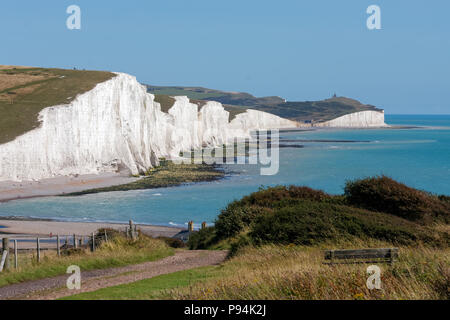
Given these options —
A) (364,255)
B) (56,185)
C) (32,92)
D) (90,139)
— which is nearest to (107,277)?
(364,255)

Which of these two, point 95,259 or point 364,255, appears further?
point 95,259

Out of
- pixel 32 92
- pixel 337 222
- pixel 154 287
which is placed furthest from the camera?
pixel 32 92

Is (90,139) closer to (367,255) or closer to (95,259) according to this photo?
(95,259)

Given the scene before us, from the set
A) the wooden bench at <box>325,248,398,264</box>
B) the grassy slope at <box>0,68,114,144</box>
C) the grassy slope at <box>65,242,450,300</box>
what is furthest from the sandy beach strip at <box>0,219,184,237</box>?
the wooden bench at <box>325,248,398,264</box>

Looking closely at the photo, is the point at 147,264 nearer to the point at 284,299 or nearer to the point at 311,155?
the point at 284,299

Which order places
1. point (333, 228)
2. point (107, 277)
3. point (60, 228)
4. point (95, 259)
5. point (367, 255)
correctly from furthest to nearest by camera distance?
point (60, 228)
point (333, 228)
point (95, 259)
point (107, 277)
point (367, 255)

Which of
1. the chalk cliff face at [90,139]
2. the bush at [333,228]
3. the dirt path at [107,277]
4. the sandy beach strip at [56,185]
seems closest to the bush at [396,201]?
the bush at [333,228]

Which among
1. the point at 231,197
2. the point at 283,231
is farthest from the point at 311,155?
the point at 283,231
